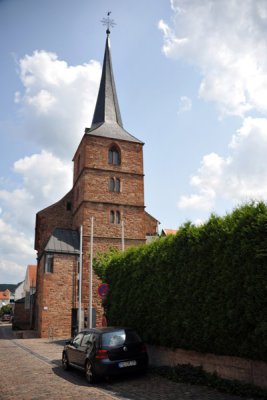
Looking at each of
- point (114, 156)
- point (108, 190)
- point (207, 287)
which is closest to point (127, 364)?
point (207, 287)

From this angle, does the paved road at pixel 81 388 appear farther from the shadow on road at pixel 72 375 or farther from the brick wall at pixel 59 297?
the brick wall at pixel 59 297

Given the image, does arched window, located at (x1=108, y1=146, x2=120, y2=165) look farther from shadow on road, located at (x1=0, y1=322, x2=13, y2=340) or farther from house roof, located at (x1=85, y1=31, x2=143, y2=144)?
shadow on road, located at (x1=0, y1=322, x2=13, y2=340)

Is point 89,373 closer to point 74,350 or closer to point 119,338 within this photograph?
point 119,338

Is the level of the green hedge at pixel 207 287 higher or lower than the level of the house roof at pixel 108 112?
lower

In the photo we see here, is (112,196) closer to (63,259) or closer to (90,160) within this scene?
(90,160)

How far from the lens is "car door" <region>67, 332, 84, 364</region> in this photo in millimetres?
10016

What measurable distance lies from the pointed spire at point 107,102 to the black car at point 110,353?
29.0 m

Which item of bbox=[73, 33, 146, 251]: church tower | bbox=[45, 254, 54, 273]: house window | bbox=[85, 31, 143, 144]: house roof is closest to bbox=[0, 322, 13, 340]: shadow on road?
bbox=[45, 254, 54, 273]: house window

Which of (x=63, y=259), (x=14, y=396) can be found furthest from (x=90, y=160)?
(x=14, y=396)

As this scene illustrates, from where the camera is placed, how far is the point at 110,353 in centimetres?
867

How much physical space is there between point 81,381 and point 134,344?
176cm

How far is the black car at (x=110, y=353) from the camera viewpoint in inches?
339

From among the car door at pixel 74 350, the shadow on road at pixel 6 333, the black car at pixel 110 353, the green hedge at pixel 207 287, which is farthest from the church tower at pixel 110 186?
the black car at pixel 110 353

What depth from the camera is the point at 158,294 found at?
1054 centimetres
